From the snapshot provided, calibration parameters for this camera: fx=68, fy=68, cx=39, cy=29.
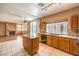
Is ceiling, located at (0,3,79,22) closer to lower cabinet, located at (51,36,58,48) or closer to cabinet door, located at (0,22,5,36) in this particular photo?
lower cabinet, located at (51,36,58,48)

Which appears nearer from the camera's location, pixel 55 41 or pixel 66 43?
pixel 66 43

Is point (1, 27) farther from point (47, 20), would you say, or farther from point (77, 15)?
point (77, 15)

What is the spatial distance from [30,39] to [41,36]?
2451 mm

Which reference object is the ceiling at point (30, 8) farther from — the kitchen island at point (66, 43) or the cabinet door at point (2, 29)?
the cabinet door at point (2, 29)

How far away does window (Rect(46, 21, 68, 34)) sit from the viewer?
13.6 feet

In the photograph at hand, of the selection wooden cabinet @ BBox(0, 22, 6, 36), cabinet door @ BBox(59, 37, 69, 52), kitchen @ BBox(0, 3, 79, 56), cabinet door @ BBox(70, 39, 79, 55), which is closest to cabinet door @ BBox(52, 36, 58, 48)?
kitchen @ BBox(0, 3, 79, 56)

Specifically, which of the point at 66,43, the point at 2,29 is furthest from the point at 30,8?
the point at 2,29

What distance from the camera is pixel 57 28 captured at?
187 inches

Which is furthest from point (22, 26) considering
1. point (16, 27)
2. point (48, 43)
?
point (48, 43)

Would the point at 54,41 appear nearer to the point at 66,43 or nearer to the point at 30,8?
the point at 66,43

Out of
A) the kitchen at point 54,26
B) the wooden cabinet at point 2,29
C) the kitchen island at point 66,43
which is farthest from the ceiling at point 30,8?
the wooden cabinet at point 2,29

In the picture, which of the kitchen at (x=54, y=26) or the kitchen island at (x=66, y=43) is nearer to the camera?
the kitchen island at (x=66, y=43)

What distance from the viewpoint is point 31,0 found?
1208 mm

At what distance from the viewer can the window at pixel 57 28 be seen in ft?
13.6
